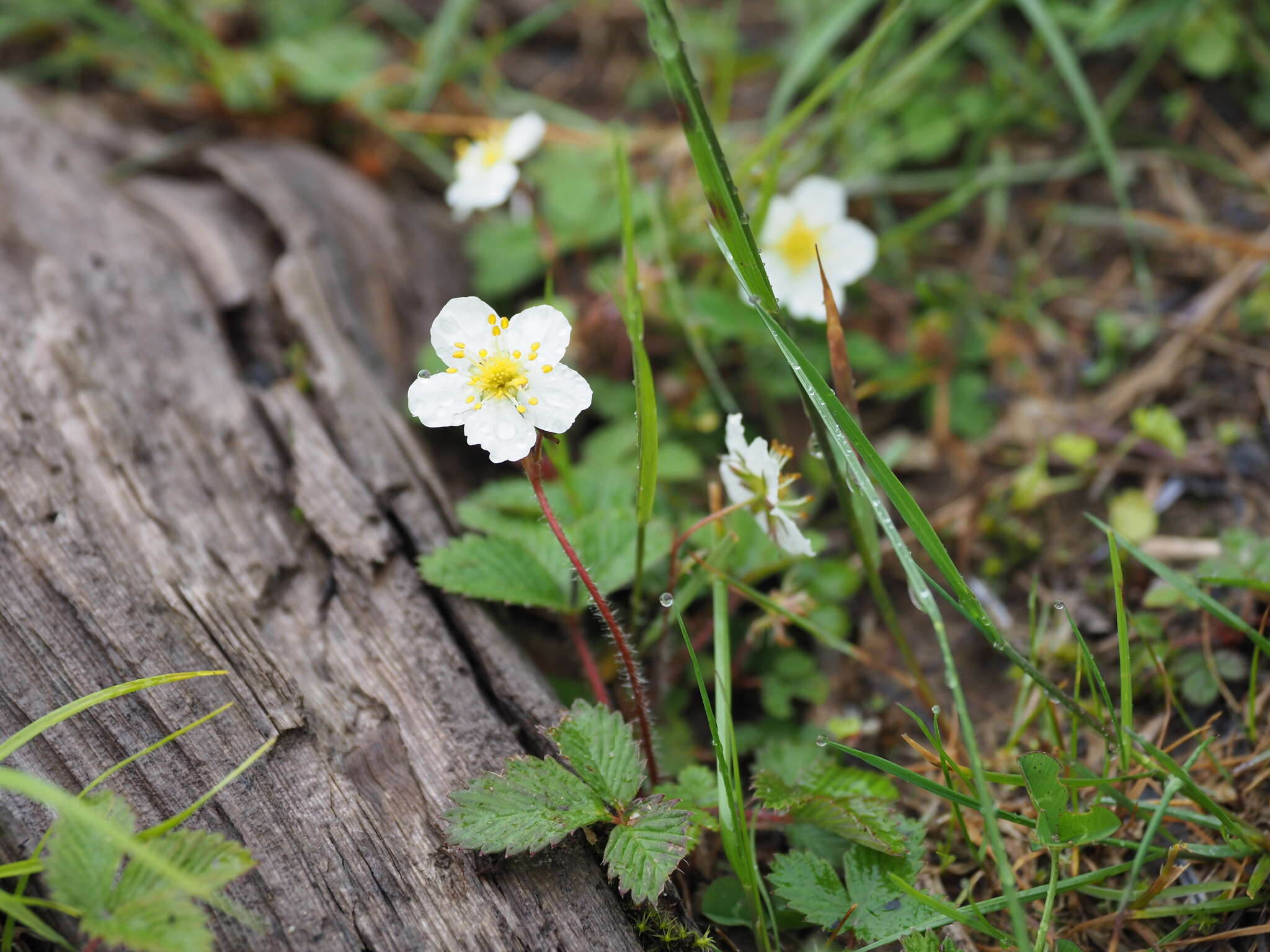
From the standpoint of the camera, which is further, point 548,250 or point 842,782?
point 548,250

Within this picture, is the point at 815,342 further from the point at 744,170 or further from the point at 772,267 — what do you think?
the point at 744,170

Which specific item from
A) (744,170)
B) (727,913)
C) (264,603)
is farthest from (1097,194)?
(264,603)

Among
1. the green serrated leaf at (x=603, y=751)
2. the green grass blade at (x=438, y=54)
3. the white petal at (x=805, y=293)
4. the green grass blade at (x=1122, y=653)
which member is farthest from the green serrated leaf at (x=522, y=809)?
the green grass blade at (x=438, y=54)

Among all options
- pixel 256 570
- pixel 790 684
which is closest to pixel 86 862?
pixel 256 570

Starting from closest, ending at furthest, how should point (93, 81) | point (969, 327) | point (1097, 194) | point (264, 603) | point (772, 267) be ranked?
point (264, 603) → point (772, 267) → point (969, 327) → point (1097, 194) → point (93, 81)

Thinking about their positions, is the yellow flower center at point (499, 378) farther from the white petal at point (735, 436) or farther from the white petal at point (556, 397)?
the white petal at point (735, 436)

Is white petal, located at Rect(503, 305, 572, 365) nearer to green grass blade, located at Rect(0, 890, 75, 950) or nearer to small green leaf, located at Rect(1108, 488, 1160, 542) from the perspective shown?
green grass blade, located at Rect(0, 890, 75, 950)
